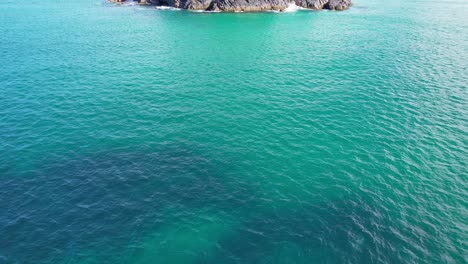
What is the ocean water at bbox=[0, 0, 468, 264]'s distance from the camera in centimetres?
3912

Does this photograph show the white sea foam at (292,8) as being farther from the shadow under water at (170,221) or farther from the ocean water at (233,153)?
the shadow under water at (170,221)

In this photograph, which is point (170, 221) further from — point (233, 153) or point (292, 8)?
point (292, 8)

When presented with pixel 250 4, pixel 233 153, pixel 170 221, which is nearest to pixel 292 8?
pixel 250 4

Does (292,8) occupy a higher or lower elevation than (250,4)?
lower

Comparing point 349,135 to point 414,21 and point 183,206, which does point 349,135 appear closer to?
point 183,206

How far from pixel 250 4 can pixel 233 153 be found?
5235 inches

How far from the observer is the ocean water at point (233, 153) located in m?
39.1

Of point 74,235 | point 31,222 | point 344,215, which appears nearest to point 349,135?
point 344,215

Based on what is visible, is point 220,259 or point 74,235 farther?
point 74,235

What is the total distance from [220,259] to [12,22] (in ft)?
515

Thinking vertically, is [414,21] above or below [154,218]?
above

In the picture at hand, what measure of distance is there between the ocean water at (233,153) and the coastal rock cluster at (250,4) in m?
66.2

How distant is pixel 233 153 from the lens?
55.8 m

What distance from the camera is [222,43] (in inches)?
4535
